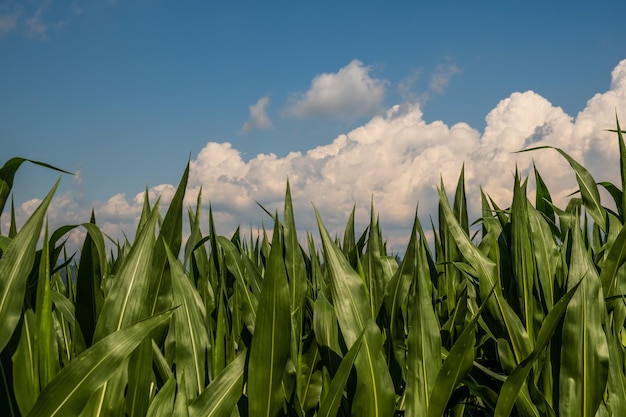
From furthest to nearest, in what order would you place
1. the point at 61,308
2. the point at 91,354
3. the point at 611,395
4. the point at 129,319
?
the point at 61,308
the point at 611,395
the point at 129,319
the point at 91,354

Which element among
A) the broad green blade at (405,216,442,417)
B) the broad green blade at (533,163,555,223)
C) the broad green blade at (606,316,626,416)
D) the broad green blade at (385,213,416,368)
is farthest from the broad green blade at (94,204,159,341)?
the broad green blade at (533,163,555,223)

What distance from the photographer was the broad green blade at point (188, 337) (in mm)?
976

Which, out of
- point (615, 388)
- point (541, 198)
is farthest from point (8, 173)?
point (541, 198)

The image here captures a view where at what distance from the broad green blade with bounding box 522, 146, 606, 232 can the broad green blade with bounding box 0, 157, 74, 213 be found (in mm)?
1191

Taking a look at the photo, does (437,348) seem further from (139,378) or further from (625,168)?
(625,168)

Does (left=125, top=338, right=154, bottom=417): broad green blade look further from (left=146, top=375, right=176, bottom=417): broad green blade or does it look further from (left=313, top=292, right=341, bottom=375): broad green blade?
A: (left=313, top=292, right=341, bottom=375): broad green blade

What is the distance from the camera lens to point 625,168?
1.42 metres

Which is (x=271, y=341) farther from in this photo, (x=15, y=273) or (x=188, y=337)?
(x=15, y=273)

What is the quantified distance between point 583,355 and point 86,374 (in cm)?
78

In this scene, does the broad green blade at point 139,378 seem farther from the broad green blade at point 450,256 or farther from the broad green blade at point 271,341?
the broad green blade at point 450,256

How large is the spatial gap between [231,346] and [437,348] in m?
0.53

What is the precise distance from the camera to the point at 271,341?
81 centimetres

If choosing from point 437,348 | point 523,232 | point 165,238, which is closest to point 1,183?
point 165,238

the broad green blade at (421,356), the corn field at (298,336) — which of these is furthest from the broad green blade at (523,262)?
the broad green blade at (421,356)
